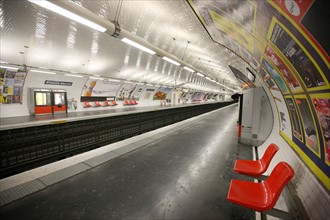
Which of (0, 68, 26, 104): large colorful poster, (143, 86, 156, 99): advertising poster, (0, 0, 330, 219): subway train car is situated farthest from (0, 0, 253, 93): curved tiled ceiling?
Answer: (143, 86, 156, 99): advertising poster

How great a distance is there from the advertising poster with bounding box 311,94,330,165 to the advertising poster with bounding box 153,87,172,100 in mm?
20085

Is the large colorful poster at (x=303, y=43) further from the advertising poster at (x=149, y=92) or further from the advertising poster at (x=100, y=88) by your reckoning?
the advertising poster at (x=149, y=92)

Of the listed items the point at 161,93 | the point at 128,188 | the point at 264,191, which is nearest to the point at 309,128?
the point at 264,191

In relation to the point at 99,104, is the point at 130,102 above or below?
above

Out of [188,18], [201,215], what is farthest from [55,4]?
[201,215]

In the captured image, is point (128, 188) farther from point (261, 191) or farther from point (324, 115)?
point (324, 115)

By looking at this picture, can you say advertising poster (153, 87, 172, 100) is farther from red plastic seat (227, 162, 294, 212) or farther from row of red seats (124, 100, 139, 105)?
red plastic seat (227, 162, 294, 212)

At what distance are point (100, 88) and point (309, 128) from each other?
1487 cm

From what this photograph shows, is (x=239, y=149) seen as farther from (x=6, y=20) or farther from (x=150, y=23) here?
(x=6, y=20)

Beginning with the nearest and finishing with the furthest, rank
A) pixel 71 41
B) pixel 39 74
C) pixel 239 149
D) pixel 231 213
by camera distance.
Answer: pixel 231 213 → pixel 239 149 → pixel 71 41 → pixel 39 74

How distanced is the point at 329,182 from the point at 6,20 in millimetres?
7405

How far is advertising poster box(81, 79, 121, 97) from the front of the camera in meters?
13.5

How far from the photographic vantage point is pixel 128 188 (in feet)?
9.65

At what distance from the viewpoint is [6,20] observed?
446cm
